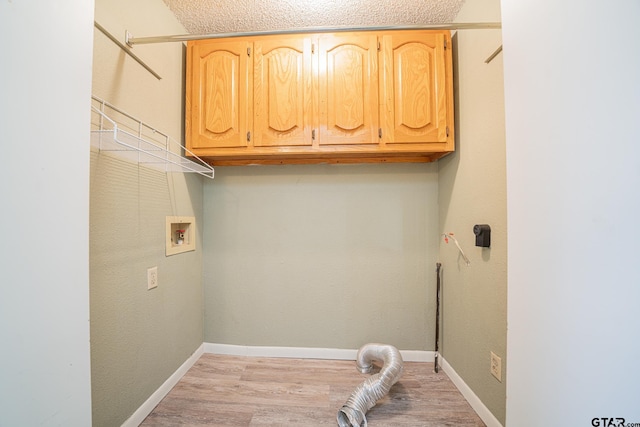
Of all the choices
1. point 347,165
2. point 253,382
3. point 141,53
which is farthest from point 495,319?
point 141,53

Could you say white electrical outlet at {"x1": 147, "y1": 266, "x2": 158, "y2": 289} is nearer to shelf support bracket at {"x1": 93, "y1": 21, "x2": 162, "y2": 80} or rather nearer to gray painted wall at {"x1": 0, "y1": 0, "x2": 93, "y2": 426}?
gray painted wall at {"x1": 0, "y1": 0, "x2": 93, "y2": 426}

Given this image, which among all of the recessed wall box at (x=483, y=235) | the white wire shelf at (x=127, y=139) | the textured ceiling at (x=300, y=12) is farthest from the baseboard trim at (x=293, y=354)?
the textured ceiling at (x=300, y=12)

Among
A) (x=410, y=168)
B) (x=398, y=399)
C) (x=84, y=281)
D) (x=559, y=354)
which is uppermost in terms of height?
(x=410, y=168)

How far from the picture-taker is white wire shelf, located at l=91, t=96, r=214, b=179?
0.85 metres

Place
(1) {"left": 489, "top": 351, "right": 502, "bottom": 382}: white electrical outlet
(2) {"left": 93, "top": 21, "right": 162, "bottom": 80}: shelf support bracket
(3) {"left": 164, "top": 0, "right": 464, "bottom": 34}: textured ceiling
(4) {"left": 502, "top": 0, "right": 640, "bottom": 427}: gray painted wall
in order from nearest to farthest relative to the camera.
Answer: (4) {"left": 502, "top": 0, "right": 640, "bottom": 427}: gray painted wall
(2) {"left": 93, "top": 21, "right": 162, "bottom": 80}: shelf support bracket
(1) {"left": 489, "top": 351, "right": 502, "bottom": 382}: white electrical outlet
(3) {"left": 164, "top": 0, "right": 464, "bottom": 34}: textured ceiling

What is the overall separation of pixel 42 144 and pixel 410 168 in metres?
1.82

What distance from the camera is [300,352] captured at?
5.56ft

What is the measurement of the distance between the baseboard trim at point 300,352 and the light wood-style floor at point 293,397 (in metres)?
0.04

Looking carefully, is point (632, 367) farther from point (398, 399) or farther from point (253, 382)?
point (253, 382)

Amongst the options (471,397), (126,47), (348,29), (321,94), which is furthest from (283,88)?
(471,397)

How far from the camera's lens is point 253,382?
1.42 m

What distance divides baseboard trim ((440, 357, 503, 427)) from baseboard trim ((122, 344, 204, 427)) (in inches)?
71.8

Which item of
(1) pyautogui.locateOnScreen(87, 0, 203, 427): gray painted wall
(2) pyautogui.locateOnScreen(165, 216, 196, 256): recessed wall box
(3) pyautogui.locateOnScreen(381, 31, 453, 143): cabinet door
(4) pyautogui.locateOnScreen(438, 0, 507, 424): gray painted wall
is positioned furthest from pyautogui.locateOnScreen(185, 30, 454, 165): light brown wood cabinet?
(2) pyautogui.locateOnScreen(165, 216, 196, 256): recessed wall box

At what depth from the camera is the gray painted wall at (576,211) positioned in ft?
1.34
